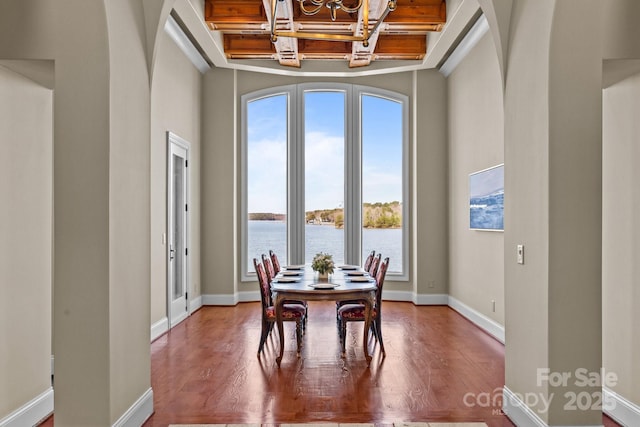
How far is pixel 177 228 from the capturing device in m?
6.53

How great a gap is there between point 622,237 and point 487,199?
8.25 feet

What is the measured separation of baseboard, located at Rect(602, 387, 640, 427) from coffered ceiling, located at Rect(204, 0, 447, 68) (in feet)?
12.3

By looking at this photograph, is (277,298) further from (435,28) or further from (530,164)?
(435,28)

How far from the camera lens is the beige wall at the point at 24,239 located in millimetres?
2975

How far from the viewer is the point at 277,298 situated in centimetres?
441

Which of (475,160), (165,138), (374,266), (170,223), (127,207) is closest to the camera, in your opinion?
(127,207)

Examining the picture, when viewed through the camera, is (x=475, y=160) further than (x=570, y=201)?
Yes

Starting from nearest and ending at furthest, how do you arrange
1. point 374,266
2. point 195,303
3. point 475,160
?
point 374,266, point 475,160, point 195,303

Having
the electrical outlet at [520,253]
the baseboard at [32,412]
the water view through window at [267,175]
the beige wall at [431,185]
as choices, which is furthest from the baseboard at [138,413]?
the beige wall at [431,185]

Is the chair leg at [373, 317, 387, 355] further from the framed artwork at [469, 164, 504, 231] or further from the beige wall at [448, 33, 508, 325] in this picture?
the framed artwork at [469, 164, 504, 231]

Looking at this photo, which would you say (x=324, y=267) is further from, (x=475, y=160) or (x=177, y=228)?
(x=475, y=160)

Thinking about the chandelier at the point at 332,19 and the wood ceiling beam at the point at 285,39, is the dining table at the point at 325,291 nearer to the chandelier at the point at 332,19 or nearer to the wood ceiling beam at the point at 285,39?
the chandelier at the point at 332,19

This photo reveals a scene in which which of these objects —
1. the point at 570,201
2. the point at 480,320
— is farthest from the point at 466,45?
the point at 570,201

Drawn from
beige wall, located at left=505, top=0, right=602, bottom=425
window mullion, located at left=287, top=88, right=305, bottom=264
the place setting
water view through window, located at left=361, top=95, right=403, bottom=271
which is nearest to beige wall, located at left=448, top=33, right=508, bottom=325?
water view through window, located at left=361, top=95, right=403, bottom=271
